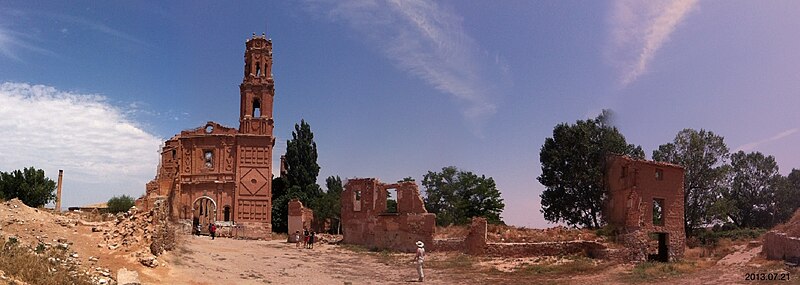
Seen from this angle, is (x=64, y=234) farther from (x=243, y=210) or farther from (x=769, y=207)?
(x=769, y=207)

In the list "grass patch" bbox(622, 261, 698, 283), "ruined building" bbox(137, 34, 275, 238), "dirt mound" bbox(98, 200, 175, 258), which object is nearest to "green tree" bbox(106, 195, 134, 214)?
"ruined building" bbox(137, 34, 275, 238)

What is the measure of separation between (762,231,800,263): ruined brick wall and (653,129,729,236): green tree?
72.9ft

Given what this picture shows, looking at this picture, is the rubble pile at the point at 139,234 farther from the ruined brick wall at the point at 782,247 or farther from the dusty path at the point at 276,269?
the ruined brick wall at the point at 782,247

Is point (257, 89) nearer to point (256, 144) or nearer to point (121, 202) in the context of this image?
point (256, 144)

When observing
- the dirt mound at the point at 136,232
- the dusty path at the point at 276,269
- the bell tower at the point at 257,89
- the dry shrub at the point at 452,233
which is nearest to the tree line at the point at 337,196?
the bell tower at the point at 257,89

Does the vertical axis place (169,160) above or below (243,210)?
above

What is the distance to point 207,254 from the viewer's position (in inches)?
932

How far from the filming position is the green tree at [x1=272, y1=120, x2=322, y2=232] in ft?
170

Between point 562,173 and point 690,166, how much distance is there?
31.2 feet

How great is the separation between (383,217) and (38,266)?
914 inches

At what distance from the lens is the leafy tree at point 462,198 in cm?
4997

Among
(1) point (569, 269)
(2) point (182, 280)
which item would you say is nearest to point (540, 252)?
(1) point (569, 269)

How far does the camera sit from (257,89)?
49938 millimetres

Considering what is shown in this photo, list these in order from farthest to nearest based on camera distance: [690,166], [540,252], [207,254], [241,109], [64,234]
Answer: [241,109] → [690,166] → [540,252] → [207,254] → [64,234]
